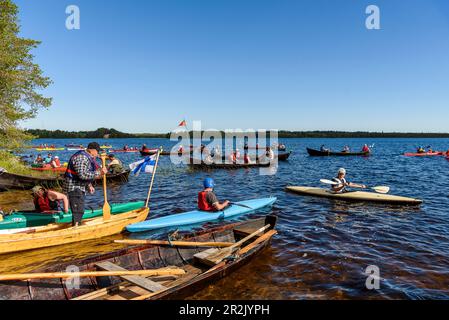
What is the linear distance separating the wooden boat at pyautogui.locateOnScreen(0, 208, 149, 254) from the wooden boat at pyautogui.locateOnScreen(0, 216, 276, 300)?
12.7 ft

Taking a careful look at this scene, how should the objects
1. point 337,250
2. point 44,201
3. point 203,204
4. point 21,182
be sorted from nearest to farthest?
point 337,250 → point 44,201 → point 203,204 → point 21,182

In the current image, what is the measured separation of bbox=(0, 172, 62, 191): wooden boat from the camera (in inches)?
787

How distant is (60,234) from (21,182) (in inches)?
530

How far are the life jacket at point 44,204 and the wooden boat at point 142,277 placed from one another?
237 inches

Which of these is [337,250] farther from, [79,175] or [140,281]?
[79,175]

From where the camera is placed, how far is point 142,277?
673 cm

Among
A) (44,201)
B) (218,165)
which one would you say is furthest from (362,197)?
(218,165)

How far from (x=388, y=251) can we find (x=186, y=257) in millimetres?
7446

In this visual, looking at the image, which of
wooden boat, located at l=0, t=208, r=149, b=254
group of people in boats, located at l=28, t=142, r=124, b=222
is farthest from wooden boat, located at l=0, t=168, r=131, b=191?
group of people in boats, located at l=28, t=142, r=124, b=222

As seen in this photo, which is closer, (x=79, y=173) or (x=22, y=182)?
(x=79, y=173)

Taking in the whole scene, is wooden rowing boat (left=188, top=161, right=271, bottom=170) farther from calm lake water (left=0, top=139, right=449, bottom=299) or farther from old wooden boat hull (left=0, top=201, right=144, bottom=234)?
old wooden boat hull (left=0, top=201, right=144, bottom=234)
